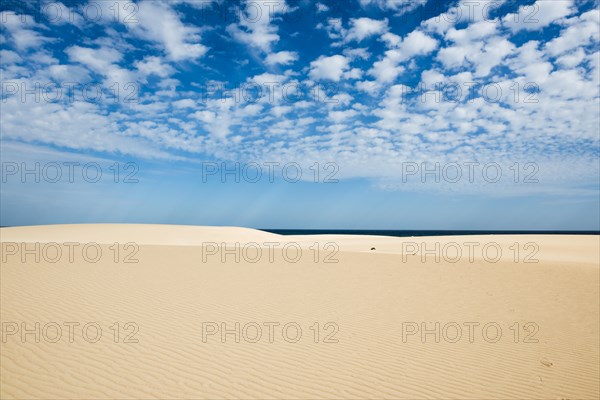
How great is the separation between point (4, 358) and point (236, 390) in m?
4.18

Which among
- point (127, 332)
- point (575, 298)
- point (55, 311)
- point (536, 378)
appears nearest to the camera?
point (536, 378)

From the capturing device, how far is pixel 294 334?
7484mm

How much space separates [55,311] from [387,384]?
8303 mm

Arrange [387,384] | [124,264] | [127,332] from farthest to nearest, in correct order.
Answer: [124,264]
[127,332]
[387,384]

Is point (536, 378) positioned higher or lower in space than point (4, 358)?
lower

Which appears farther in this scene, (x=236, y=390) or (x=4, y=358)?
(x=4, y=358)

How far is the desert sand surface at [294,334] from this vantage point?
5234 mm

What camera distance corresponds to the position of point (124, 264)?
16.4 m

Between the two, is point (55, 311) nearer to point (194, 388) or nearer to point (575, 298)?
point (194, 388)

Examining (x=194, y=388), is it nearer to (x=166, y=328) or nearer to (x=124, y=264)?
(x=166, y=328)

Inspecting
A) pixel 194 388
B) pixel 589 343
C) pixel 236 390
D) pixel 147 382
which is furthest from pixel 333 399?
pixel 589 343

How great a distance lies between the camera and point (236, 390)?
504 cm

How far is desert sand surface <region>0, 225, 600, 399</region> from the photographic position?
5.23 meters

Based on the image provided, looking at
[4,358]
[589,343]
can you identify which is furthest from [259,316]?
[589,343]
